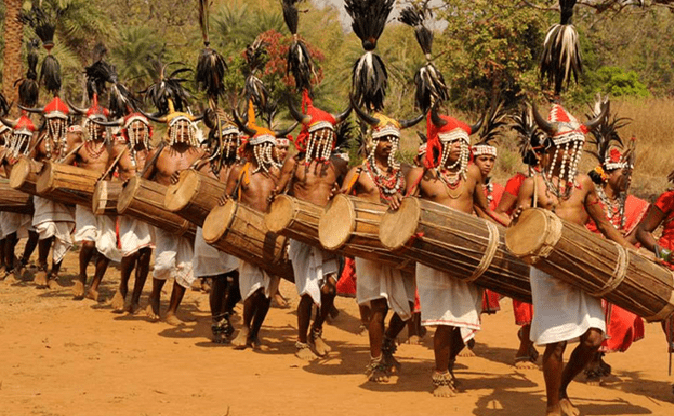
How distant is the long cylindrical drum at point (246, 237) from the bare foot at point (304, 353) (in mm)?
668

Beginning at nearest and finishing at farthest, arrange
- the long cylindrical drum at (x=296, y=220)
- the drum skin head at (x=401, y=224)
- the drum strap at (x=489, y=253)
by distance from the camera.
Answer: the drum skin head at (x=401, y=224) → the drum strap at (x=489, y=253) → the long cylindrical drum at (x=296, y=220)

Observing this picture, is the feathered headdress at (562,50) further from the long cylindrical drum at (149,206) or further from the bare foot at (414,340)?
the long cylindrical drum at (149,206)

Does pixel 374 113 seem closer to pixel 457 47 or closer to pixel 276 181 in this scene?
pixel 276 181

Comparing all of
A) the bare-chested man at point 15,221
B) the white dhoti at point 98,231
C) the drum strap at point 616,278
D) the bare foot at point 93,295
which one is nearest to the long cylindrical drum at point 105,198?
the white dhoti at point 98,231

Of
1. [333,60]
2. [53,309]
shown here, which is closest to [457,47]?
[53,309]

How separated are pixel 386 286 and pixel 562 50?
2379 millimetres

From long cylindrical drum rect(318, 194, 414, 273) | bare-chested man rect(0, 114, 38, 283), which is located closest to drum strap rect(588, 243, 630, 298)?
long cylindrical drum rect(318, 194, 414, 273)

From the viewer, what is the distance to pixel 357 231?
7.16 metres

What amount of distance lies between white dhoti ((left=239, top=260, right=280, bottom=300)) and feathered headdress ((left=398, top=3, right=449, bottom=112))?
6.69 feet

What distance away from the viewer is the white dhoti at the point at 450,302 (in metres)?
6.86

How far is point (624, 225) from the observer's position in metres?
8.47

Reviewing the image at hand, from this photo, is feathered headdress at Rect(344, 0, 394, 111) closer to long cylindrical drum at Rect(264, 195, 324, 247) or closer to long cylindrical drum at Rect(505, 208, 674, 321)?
long cylindrical drum at Rect(264, 195, 324, 247)

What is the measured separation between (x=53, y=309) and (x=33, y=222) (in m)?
1.68

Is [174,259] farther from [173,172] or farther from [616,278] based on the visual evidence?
[616,278]
